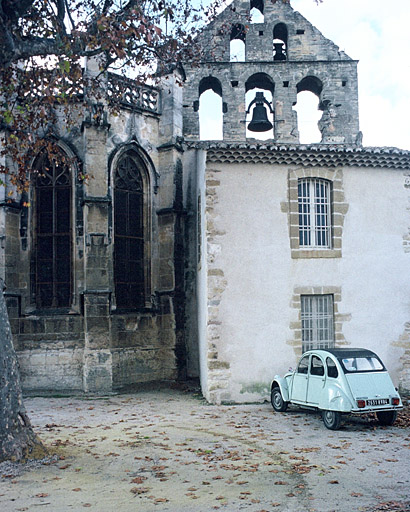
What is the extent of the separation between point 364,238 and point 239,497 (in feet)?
32.5

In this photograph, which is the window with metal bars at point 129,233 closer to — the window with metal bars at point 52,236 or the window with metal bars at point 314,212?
the window with metal bars at point 52,236

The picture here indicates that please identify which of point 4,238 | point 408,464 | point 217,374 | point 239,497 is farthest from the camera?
point 4,238

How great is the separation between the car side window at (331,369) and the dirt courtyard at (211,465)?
102cm

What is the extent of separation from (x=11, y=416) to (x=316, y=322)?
849 cm

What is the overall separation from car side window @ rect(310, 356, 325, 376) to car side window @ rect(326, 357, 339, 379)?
0.15m

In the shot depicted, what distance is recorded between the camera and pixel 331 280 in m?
15.2

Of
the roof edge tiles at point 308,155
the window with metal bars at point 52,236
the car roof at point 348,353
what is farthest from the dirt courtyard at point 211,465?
the roof edge tiles at point 308,155

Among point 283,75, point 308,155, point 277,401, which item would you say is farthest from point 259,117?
point 277,401

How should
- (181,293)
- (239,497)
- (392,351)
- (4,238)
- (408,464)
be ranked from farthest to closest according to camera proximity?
(181,293), (4,238), (392,351), (408,464), (239,497)

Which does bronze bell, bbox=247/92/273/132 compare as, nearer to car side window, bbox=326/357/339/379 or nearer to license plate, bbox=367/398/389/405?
car side window, bbox=326/357/339/379

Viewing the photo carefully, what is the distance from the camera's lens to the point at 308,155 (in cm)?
1518

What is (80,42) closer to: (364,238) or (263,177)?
(263,177)

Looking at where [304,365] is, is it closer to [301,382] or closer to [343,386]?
[301,382]

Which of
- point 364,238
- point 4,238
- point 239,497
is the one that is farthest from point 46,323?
point 239,497
